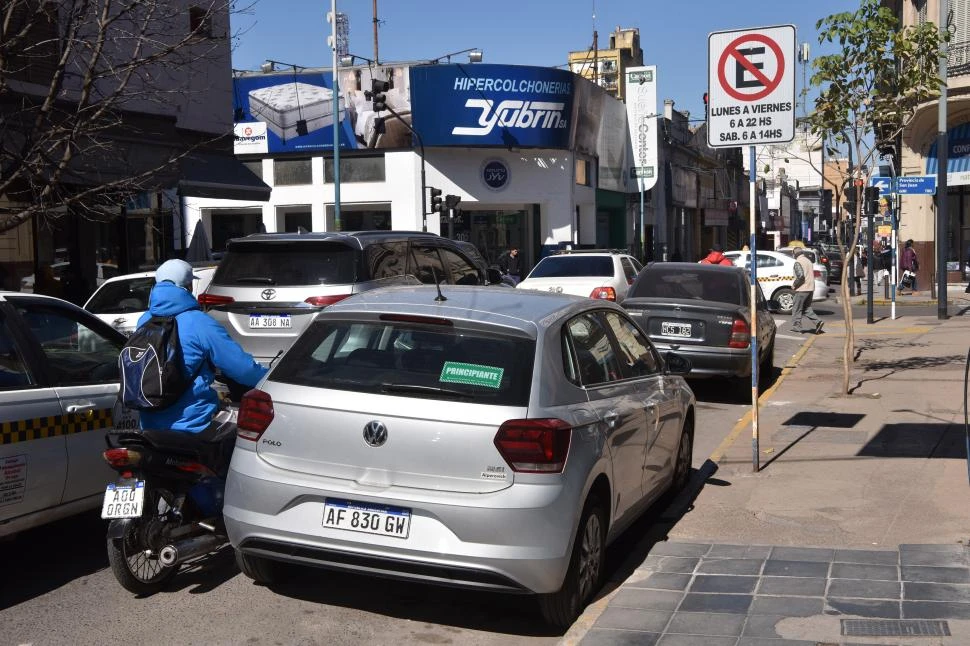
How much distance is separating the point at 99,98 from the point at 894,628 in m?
14.7

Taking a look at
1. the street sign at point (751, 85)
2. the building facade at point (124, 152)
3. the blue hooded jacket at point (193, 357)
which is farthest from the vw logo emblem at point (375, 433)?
the building facade at point (124, 152)

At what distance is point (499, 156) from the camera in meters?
38.2

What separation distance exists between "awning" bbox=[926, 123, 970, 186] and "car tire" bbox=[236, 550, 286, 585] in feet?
107

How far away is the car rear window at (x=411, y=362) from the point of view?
511 cm

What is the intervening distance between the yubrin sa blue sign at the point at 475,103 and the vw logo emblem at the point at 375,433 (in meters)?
32.2

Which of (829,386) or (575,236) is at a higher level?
(575,236)

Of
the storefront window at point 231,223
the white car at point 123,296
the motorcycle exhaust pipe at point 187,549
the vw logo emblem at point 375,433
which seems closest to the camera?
the vw logo emblem at point 375,433

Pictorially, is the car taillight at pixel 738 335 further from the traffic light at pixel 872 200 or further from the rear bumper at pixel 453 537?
the traffic light at pixel 872 200

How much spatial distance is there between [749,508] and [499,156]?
104 ft

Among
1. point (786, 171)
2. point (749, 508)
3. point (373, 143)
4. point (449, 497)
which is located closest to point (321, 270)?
point (749, 508)

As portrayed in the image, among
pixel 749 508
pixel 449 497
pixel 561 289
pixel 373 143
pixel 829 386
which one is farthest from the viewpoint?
pixel 373 143

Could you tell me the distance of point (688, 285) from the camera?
13516 mm

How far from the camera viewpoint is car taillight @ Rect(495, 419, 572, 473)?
4902mm

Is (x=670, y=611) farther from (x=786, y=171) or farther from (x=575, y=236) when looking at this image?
(x=786, y=171)
